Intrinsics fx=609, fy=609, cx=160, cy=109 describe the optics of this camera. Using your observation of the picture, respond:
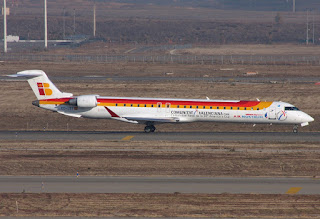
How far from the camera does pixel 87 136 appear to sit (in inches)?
1779

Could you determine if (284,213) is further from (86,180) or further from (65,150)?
(65,150)

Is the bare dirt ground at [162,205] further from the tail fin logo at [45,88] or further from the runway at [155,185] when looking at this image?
the tail fin logo at [45,88]

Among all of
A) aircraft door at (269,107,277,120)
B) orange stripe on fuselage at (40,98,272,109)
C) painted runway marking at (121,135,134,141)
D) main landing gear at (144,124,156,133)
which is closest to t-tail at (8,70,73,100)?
orange stripe on fuselage at (40,98,272,109)

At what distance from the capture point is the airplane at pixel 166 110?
46.9 metres

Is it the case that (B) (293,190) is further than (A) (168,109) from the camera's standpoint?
No

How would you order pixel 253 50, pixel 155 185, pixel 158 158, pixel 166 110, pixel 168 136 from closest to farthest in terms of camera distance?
pixel 155 185 → pixel 158 158 → pixel 168 136 → pixel 166 110 → pixel 253 50

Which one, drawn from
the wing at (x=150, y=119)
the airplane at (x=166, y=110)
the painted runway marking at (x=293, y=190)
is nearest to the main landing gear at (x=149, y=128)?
the airplane at (x=166, y=110)

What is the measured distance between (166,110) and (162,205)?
20804mm

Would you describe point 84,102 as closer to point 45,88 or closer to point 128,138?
point 45,88

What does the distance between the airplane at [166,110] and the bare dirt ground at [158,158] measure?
5.14 m

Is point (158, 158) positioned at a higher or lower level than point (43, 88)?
lower

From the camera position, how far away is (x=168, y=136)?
45281mm

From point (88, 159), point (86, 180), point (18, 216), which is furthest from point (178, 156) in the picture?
point (18, 216)

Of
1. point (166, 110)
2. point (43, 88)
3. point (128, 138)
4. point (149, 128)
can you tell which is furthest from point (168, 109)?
point (43, 88)
